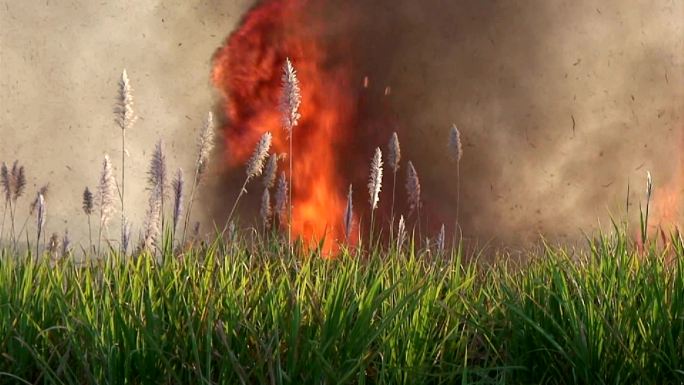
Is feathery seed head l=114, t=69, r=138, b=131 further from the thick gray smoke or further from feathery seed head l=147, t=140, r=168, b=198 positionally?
the thick gray smoke

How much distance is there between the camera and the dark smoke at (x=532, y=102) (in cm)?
734

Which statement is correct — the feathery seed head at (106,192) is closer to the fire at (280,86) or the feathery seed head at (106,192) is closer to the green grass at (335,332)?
the green grass at (335,332)

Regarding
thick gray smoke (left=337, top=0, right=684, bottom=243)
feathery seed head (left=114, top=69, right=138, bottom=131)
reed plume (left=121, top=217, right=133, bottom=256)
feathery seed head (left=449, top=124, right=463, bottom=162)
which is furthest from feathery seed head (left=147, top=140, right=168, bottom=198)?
thick gray smoke (left=337, top=0, right=684, bottom=243)

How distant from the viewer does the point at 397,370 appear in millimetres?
2725

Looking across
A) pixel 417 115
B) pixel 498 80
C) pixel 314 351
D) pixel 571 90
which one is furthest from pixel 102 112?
pixel 314 351

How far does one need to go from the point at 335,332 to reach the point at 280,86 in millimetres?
4812

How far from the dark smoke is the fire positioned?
130mm

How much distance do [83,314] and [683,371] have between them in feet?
5.33

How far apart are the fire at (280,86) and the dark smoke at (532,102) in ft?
0.43

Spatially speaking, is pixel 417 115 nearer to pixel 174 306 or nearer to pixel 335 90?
pixel 335 90

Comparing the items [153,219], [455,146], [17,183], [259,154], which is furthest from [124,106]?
[455,146]

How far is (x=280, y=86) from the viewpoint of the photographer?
7305 millimetres

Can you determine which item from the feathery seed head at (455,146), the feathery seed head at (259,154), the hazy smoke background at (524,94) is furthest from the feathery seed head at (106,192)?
the hazy smoke background at (524,94)

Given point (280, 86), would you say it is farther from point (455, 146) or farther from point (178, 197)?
point (178, 197)
